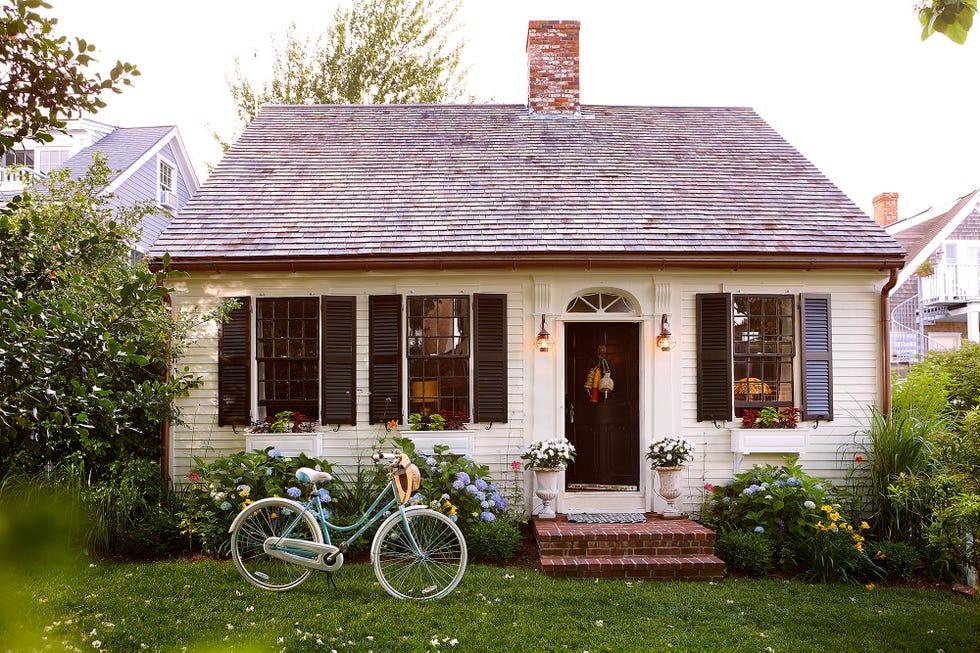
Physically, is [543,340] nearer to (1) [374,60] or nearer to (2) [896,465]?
(2) [896,465]

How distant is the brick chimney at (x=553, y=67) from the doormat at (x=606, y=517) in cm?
671

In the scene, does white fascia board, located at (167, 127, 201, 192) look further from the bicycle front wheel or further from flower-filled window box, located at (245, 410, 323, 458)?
the bicycle front wheel

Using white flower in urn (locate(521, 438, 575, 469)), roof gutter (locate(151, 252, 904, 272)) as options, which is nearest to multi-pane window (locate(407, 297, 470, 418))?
roof gutter (locate(151, 252, 904, 272))

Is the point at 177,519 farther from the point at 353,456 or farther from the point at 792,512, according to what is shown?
the point at 792,512

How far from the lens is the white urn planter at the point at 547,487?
7.78 metres

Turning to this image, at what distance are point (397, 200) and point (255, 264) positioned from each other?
2108 mm

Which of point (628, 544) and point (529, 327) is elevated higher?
point (529, 327)

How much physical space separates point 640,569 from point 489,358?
2881 millimetres

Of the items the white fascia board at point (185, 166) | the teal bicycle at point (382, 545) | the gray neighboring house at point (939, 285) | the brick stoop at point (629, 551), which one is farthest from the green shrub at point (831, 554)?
the white fascia board at point (185, 166)

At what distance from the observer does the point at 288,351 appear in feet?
27.7

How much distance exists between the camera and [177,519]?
734cm

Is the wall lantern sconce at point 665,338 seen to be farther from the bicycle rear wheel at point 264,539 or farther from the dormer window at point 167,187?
the dormer window at point 167,187

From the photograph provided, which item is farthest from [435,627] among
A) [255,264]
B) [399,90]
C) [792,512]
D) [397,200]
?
[399,90]

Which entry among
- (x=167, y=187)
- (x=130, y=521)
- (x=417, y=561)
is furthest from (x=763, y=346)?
(x=167, y=187)
